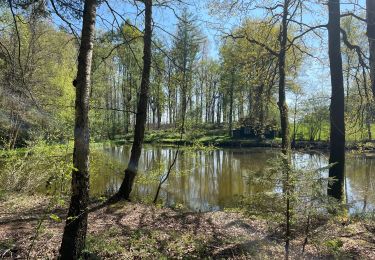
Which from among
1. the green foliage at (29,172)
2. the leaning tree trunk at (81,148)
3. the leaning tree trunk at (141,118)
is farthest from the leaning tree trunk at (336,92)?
the green foliage at (29,172)

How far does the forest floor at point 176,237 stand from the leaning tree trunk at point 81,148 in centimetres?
35

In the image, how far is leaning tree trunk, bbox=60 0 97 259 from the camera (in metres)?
3.79

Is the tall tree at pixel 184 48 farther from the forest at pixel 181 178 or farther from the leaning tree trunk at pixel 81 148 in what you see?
the leaning tree trunk at pixel 81 148

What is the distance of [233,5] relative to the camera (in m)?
8.89

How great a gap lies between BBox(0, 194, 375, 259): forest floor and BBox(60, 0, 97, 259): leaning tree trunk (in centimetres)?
35

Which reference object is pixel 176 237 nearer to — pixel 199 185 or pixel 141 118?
pixel 141 118

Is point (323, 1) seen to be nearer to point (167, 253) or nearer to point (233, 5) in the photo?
point (233, 5)

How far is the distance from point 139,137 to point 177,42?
2814 mm

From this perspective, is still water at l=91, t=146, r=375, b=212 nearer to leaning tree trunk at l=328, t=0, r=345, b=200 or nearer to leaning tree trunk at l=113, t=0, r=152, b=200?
leaning tree trunk at l=328, t=0, r=345, b=200

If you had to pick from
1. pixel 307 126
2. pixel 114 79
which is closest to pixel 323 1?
pixel 307 126

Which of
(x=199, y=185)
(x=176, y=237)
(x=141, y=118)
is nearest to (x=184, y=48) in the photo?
(x=141, y=118)

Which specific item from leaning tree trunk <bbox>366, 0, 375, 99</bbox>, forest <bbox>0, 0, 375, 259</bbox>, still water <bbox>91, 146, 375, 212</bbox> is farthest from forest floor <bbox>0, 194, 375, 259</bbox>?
leaning tree trunk <bbox>366, 0, 375, 99</bbox>

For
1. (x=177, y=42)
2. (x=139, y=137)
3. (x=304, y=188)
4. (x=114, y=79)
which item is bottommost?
(x=304, y=188)

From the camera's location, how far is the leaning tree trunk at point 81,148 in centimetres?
379
